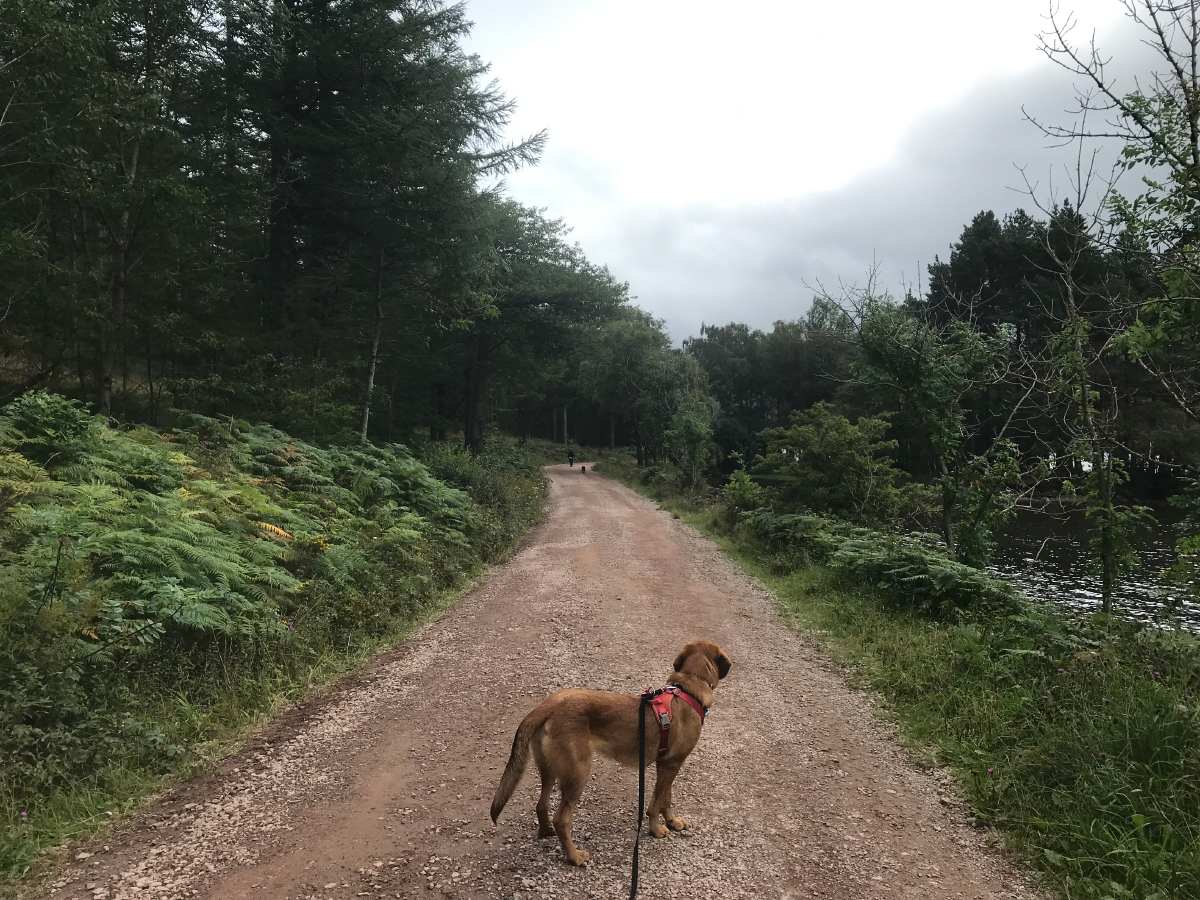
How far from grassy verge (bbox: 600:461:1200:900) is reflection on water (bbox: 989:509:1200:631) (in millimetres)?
3648

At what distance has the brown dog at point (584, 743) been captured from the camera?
3.27 metres

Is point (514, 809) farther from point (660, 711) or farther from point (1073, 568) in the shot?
point (1073, 568)

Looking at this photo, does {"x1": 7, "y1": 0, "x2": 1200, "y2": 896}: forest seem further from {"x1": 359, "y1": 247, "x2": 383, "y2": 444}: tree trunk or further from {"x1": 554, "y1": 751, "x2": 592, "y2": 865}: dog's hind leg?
{"x1": 554, "y1": 751, "x2": 592, "y2": 865}: dog's hind leg

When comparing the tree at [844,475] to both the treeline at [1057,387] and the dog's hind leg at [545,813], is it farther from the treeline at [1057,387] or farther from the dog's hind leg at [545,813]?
the dog's hind leg at [545,813]

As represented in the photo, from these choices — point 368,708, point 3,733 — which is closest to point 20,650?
point 3,733

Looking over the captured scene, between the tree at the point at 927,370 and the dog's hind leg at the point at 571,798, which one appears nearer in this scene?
the dog's hind leg at the point at 571,798

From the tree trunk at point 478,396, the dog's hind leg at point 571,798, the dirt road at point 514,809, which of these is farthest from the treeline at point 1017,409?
the tree trunk at point 478,396

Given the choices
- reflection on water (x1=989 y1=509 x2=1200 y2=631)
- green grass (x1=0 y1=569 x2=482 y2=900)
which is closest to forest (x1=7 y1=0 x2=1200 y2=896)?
green grass (x1=0 y1=569 x2=482 y2=900)

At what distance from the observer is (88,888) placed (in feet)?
10.3

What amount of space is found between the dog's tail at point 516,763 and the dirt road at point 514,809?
20.0 inches

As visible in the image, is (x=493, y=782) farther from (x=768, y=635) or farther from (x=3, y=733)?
(x=768, y=635)

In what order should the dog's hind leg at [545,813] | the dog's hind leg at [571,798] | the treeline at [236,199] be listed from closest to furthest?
the dog's hind leg at [571,798] < the dog's hind leg at [545,813] < the treeline at [236,199]

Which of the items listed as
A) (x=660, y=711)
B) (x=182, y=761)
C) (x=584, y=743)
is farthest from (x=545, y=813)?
(x=182, y=761)

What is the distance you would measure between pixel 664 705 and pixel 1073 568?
1677cm
